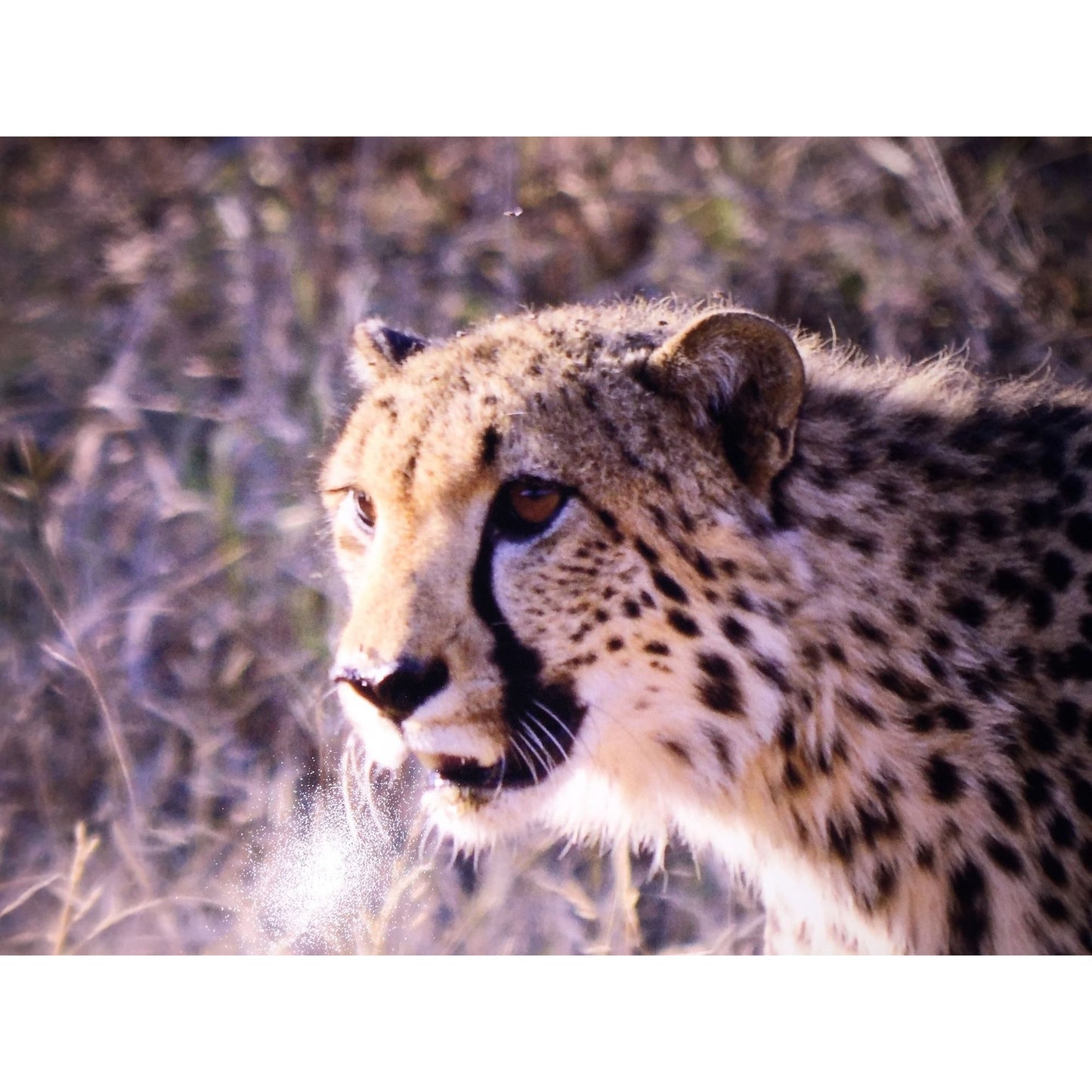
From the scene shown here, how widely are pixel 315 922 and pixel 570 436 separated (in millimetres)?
813

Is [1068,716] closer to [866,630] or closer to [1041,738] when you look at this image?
[1041,738]

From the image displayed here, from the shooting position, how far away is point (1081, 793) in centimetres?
190

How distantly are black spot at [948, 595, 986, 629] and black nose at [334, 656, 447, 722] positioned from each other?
0.69m

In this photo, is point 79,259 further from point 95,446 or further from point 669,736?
point 669,736

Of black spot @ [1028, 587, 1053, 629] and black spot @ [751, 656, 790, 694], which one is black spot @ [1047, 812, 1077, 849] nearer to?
black spot @ [1028, 587, 1053, 629]

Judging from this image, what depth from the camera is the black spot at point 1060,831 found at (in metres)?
1.90

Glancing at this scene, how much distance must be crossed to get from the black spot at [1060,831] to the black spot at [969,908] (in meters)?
0.11

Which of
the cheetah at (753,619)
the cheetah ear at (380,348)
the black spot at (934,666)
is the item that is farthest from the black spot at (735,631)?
the cheetah ear at (380,348)

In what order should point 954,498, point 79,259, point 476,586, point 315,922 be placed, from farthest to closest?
point 79,259
point 315,922
point 954,498
point 476,586

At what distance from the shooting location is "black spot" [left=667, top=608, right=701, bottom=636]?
74.1 inches

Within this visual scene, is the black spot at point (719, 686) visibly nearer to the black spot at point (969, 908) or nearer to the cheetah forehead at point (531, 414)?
the cheetah forehead at point (531, 414)

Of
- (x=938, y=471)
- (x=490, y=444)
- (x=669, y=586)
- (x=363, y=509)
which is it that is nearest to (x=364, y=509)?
(x=363, y=509)
